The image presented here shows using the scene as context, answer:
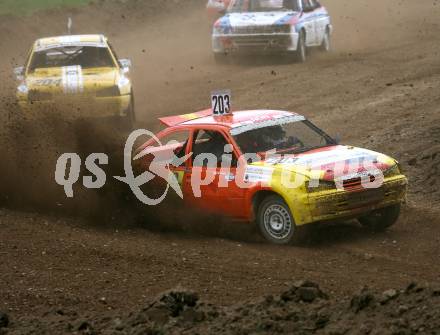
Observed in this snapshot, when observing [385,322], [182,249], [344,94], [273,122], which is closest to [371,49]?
[344,94]

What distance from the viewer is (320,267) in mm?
9312

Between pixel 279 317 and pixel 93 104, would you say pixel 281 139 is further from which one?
pixel 93 104

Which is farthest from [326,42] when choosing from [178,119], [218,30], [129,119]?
[178,119]

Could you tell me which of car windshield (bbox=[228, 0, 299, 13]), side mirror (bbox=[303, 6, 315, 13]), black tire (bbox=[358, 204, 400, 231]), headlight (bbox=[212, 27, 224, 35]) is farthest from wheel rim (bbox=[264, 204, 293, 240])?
car windshield (bbox=[228, 0, 299, 13])

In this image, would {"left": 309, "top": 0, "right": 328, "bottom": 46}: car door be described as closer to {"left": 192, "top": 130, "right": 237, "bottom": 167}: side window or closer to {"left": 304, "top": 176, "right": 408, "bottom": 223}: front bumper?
{"left": 192, "top": 130, "right": 237, "bottom": 167}: side window

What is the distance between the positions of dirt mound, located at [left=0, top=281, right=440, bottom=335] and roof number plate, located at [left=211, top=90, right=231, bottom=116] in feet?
14.1

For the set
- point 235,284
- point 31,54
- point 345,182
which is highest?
point 31,54

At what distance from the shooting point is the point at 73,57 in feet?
55.8

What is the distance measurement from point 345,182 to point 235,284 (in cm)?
201

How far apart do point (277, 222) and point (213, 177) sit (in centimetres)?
99

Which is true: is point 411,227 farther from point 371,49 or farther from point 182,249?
point 371,49

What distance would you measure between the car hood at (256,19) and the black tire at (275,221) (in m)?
11.5

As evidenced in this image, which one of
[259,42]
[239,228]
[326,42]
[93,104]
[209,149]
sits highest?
[326,42]

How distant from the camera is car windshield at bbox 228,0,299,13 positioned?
22078mm
